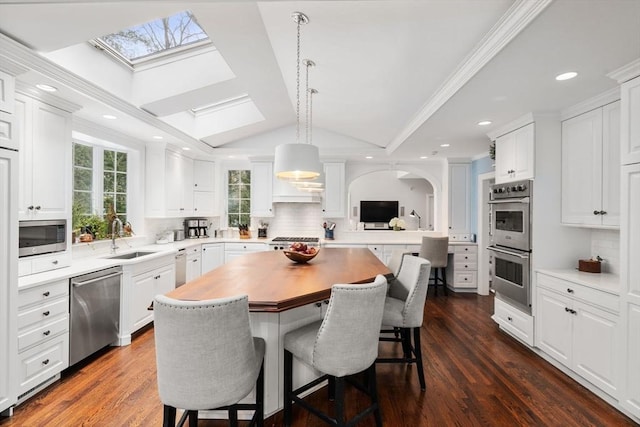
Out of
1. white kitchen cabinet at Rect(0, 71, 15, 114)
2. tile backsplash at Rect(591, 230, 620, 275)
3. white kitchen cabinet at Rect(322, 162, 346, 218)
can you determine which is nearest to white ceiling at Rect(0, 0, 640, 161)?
white kitchen cabinet at Rect(0, 71, 15, 114)

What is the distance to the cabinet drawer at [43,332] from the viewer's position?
2.26m

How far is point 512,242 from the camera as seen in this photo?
3457mm

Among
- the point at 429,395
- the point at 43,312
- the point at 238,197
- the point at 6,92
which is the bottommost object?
the point at 429,395

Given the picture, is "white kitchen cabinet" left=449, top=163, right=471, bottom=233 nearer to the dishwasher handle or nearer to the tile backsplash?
the tile backsplash

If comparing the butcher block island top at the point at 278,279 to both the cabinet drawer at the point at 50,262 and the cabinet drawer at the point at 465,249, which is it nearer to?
the cabinet drawer at the point at 50,262

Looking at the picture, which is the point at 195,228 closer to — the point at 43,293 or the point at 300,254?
the point at 43,293

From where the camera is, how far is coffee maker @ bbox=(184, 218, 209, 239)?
587cm

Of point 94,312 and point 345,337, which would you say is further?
point 94,312

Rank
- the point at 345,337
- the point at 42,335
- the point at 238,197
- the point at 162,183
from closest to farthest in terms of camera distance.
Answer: the point at 345,337 → the point at 42,335 → the point at 162,183 → the point at 238,197

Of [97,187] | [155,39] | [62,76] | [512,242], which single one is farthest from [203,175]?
[512,242]

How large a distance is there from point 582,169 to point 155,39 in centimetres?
423

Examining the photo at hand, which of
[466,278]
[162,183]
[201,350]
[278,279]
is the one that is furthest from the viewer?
[466,278]

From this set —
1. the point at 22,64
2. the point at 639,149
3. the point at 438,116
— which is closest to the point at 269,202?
the point at 438,116

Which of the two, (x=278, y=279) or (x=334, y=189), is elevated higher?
(x=334, y=189)
